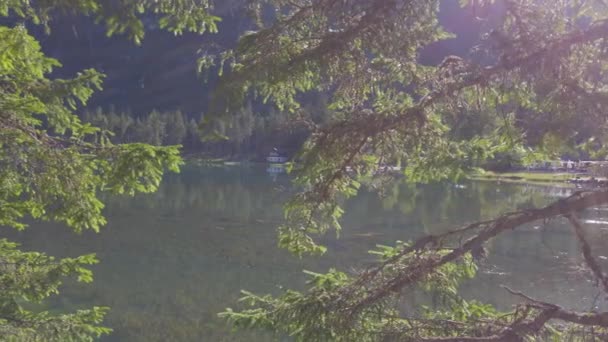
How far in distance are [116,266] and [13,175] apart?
54.0ft

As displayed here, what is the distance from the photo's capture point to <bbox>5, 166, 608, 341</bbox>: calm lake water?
16.8m

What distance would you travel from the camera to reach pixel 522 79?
16.6ft

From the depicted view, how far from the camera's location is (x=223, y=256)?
24.1 m

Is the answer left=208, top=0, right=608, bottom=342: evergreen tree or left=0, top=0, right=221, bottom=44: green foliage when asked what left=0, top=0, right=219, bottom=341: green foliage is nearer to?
left=0, top=0, right=221, bottom=44: green foliage

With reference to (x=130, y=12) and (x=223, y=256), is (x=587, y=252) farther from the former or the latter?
(x=223, y=256)

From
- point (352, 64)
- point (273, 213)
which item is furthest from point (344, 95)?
point (273, 213)

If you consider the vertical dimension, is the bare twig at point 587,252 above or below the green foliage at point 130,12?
below

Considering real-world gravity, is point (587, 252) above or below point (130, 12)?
below

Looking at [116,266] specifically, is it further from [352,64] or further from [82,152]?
[352,64]

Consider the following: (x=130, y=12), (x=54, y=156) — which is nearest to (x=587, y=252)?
(x=130, y=12)

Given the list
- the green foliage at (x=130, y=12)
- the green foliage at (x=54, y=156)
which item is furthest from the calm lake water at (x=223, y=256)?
the green foliage at (x=130, y=12)

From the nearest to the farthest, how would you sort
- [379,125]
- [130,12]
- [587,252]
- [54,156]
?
[130,12], [379,125], [587,252], [54,156]

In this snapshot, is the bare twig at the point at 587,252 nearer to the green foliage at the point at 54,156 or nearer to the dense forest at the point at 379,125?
the dense forest at the point at 379,125

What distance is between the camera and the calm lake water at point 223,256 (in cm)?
1678
